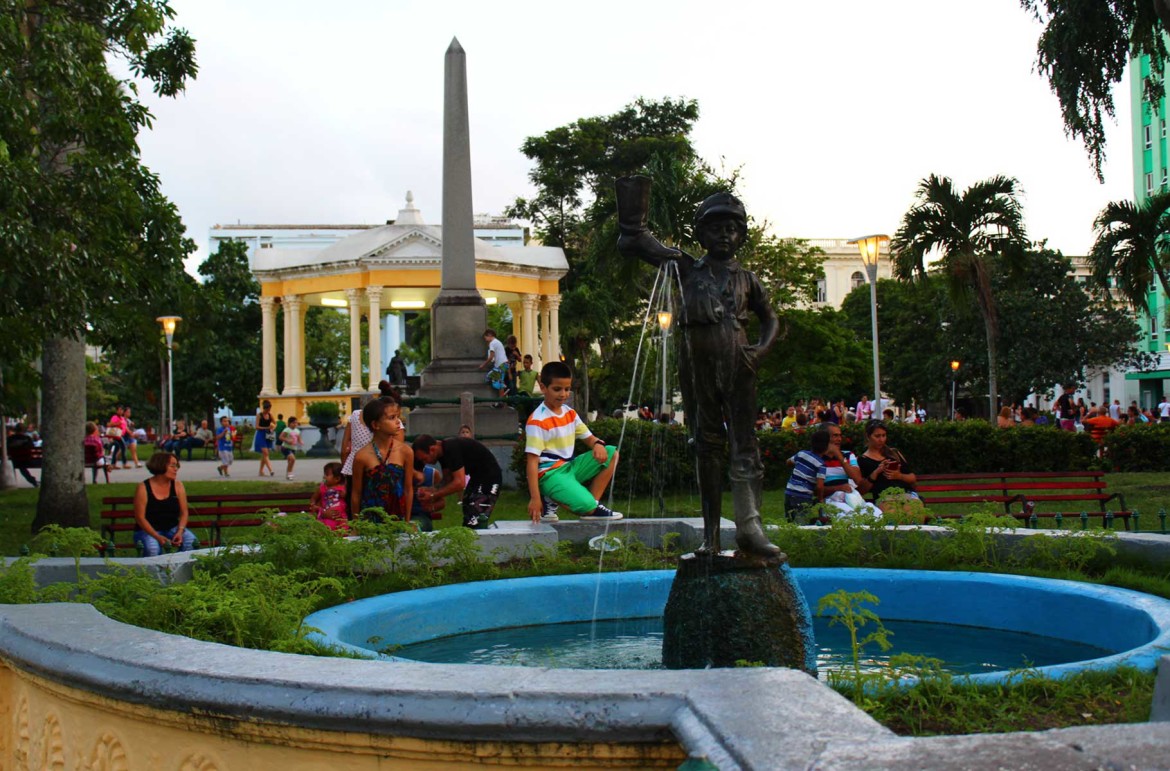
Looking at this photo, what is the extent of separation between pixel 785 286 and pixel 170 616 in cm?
4047

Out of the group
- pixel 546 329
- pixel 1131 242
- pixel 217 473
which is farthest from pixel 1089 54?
pixel 546 329

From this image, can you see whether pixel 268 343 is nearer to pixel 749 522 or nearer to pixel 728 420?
pixel 728 420

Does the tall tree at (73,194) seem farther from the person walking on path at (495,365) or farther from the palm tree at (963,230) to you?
the palm tree at (963,230)

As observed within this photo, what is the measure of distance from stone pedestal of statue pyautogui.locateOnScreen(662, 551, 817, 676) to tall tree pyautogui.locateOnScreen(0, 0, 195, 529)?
7.37 metres

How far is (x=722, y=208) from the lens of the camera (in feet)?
17.6

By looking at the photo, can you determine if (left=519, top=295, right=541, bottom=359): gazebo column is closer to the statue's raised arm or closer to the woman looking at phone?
the woman looking at phone

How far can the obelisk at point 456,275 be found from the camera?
21.1 m

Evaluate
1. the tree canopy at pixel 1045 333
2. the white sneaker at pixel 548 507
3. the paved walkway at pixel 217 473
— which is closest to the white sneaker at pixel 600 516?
the white sneaker at pixel 548 507

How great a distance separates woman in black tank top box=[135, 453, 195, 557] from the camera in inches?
366

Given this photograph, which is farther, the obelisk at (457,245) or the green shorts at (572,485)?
the obelisk at (457,245)

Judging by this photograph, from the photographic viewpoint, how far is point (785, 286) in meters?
44.2

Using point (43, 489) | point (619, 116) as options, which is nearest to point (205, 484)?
point (43, 489)

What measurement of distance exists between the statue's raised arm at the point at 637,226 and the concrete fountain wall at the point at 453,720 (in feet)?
8.86

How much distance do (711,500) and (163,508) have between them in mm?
5607
